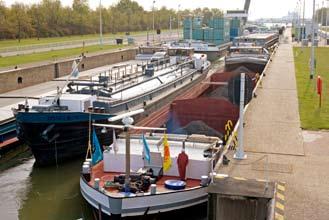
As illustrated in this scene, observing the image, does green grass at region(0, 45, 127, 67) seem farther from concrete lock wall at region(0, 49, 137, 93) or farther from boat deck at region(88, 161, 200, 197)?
boat deck at region(88, 161, 200, 197)

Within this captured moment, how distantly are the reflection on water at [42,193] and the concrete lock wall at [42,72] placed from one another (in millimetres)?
14839

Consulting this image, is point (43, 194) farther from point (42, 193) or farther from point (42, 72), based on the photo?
point (42, 72)

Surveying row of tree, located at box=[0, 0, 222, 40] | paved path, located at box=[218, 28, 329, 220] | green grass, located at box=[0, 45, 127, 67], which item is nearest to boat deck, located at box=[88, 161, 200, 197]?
paved path, located at box=[218, 28, 329, 220]

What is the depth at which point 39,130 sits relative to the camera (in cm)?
1983

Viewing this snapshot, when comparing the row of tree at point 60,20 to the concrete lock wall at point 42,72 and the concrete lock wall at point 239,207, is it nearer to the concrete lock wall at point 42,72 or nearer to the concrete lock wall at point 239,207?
the concrete lock wall at point 42,72

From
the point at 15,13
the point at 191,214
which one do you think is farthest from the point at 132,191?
the point at 15,13

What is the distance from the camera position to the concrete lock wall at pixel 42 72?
3478 cm

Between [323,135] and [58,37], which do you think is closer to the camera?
[323,135]

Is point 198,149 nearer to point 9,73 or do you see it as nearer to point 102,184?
point 102,184

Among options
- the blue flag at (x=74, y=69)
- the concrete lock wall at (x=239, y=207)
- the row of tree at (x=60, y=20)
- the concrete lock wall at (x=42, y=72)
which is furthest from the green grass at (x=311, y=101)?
the row of tree at (x=60, y=20)

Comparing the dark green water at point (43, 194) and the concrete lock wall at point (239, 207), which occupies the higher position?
the concrete lock wall at point (239, 207)

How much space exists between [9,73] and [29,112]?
16.3 m

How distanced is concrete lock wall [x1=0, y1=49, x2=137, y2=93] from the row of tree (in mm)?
23554

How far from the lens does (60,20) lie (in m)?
88.0
